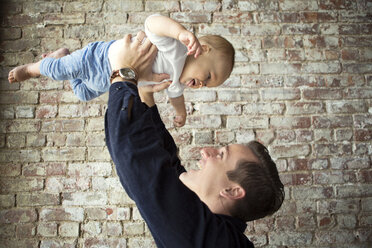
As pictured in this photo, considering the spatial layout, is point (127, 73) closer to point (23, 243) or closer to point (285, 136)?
point (285, 136)

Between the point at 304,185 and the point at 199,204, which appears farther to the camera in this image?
the point at 304,185

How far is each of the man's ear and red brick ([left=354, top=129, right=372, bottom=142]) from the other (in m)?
1.35

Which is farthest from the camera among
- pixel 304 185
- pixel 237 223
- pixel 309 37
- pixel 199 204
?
pixel 309 37

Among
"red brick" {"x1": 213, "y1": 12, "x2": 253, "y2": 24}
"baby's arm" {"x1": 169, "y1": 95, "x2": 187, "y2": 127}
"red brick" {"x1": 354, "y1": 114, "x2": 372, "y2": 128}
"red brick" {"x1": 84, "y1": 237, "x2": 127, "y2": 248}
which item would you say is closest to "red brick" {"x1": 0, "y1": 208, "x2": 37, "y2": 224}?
"red brick" {"x1": 84, "y1": 237, "x2": 127, "y2": 248}

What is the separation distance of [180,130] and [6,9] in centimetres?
148

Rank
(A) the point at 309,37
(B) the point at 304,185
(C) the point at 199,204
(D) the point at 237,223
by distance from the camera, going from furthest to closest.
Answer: (A) the point at 309,37 < (B) the point at 304,185 < (D) the point at 237,223 < (C) the point at 199,204

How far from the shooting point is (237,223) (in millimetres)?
1079

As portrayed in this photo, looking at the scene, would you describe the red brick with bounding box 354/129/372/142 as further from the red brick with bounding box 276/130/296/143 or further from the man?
the man

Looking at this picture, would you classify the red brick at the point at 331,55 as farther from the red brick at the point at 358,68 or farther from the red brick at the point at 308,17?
the red brick at the point at 308,17

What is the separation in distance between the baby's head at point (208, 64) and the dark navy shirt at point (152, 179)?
0.52m

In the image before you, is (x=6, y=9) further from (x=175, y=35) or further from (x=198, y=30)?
(x=175, y=35)

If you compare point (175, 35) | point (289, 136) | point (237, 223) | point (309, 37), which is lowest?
point (237, 223)

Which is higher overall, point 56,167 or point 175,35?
point 175,35

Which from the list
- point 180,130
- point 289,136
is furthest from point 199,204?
→ point 289,136
